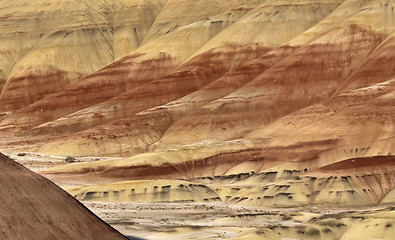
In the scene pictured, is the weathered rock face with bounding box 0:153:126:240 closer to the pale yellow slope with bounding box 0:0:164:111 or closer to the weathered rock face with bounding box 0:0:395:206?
the weathered rock face with bounding box 0:0:395:206

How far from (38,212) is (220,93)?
7534 centimetres

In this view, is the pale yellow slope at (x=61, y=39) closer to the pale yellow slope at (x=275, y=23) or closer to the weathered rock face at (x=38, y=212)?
the pale yellow slope at (x=275, y=23)

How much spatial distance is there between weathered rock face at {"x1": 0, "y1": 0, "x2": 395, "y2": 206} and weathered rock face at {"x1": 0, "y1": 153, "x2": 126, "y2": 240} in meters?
30.8

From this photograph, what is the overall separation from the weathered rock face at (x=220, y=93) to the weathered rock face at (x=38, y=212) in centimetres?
3080

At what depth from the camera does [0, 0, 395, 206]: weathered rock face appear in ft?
245

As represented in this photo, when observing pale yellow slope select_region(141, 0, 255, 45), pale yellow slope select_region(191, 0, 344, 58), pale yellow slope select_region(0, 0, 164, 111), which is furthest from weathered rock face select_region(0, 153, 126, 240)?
pale yellow slope select_region(0, 0, 164, 111)

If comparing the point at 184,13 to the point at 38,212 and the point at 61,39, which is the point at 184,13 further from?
the point at 38,212

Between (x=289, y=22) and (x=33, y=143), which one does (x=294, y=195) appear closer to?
(x=33, y=143)

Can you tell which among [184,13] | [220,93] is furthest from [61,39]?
[220,93]

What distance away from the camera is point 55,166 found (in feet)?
265

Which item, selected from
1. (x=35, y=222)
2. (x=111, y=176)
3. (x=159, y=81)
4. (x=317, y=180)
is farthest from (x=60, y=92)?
(x=35, y=222)

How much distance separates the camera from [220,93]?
101 m

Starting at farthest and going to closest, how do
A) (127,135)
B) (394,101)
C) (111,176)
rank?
(127,135), (394,101), (111,176)

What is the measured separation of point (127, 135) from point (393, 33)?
28.9 metres
